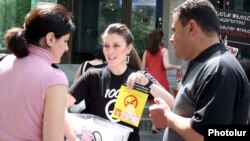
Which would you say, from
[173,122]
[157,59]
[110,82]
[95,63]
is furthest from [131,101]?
[157,59]

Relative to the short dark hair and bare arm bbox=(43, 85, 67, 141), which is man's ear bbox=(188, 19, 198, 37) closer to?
the short dark hair

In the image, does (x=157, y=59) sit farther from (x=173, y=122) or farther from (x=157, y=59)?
(x=173, y=122)

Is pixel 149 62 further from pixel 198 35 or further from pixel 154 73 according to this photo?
pixel 198 35

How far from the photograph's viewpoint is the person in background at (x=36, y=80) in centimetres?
220

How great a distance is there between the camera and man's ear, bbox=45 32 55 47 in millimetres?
2326

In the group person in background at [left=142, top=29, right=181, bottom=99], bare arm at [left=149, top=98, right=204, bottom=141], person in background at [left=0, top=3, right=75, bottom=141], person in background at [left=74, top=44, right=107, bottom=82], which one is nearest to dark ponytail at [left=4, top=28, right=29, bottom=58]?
person in background at [left=0, top=3, right=75, bottom=141]

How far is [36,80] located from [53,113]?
18 centimetres

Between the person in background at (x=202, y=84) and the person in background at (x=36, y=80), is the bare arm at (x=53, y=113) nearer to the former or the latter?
the person in background at (x=36, y=80)

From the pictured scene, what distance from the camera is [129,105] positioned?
308 cm

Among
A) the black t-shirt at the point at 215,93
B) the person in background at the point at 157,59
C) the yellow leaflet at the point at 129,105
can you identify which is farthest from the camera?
the person in background at the point at 157,59

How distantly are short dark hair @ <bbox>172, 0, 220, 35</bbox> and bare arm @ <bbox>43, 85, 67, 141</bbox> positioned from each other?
0.74 meters

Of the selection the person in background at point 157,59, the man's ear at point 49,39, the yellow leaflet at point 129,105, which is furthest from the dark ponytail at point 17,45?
the person in background at point 157,59

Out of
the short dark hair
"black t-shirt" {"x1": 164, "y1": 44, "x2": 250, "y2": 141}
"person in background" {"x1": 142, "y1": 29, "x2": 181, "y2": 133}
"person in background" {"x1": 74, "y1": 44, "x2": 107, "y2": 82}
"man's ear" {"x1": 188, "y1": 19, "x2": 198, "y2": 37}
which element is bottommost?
"person in background" {"x1": 142, "y1": 29, "x2": 181, "y2": 133}

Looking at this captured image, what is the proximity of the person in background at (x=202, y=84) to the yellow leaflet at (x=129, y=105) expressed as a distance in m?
0.50
